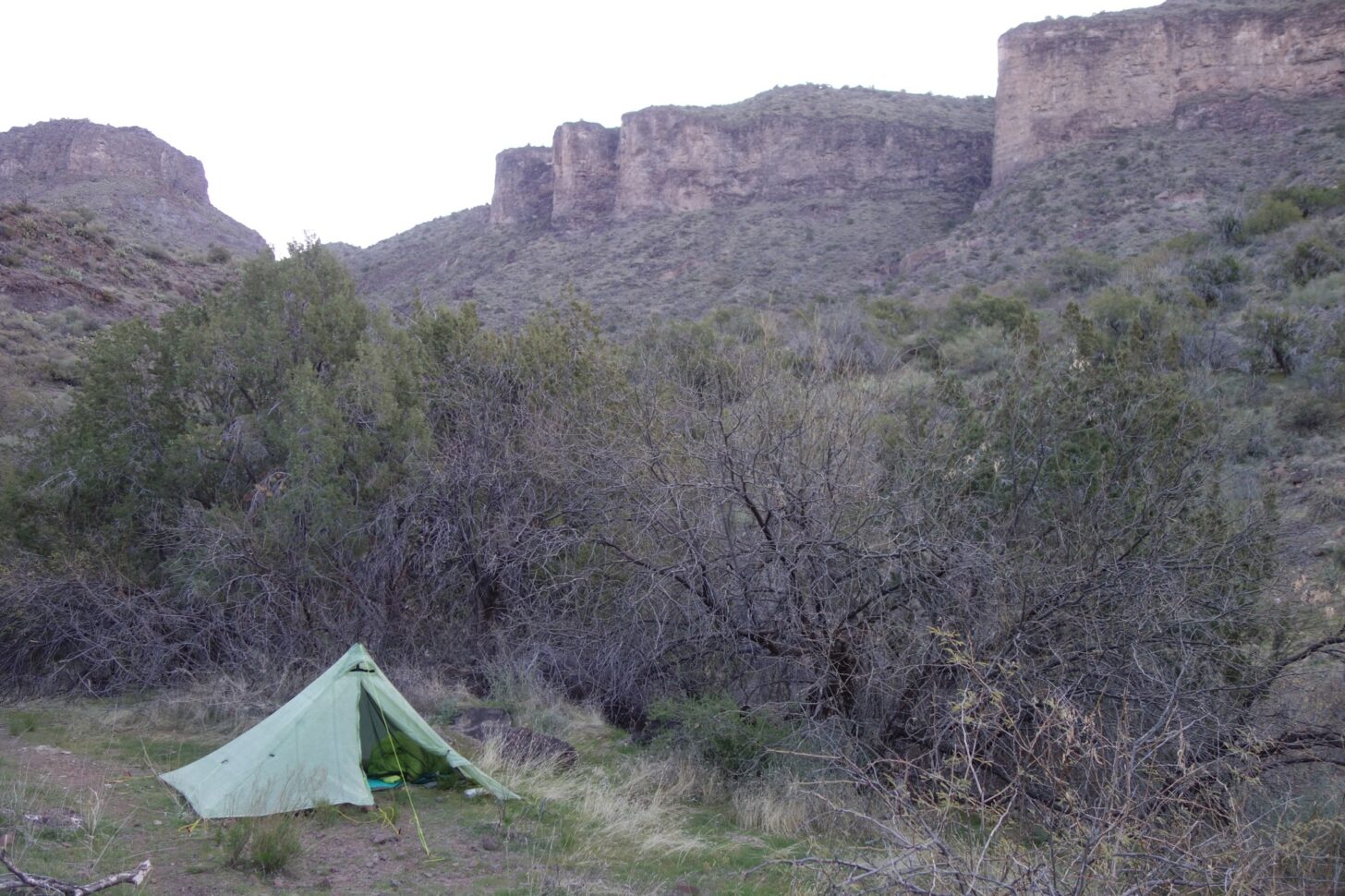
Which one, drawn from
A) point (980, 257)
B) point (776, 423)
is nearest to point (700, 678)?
point (776, 423)

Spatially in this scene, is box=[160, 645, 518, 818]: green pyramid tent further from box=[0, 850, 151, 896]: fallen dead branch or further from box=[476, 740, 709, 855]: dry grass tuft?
box=[0, 850, 151, 896]: fallen dead branch

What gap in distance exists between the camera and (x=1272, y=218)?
30.2m

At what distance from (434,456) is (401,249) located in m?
47.3

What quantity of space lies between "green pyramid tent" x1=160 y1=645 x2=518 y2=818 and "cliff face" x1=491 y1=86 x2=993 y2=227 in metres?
46.2

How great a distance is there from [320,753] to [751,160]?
4895 cm

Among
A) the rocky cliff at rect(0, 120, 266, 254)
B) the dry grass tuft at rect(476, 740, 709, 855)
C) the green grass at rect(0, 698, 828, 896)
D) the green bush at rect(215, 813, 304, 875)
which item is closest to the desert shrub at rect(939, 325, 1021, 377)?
the dry grass tuft at rect(476, 740, 709, 855)

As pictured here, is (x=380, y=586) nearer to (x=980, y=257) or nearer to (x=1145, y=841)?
(x=1145, y=841)

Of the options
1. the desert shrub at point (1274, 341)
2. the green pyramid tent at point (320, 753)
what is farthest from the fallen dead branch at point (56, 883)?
the desert shrub at point (1274, 341)

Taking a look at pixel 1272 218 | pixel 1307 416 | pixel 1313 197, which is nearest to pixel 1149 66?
pixel 1313 197

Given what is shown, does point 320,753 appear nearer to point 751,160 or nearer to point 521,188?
point 751,160

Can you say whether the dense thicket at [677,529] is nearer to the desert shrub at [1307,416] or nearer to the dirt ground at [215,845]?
the dirt ground at [215,845]

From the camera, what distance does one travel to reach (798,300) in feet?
129

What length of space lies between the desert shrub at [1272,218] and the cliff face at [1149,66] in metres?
14.9

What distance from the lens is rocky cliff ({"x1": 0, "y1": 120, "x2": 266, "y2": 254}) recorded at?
44.6m
